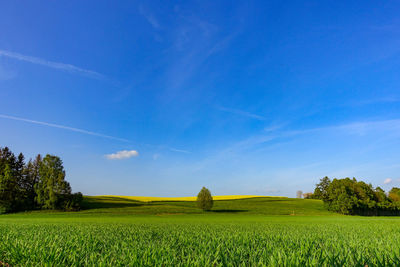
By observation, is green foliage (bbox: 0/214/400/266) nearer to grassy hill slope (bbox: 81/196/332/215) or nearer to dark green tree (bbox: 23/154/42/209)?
grassy hill slope (bbox: 81/196/332/215)

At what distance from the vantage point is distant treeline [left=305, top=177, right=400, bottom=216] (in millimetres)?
80125

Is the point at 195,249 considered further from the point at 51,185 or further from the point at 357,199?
the point at 357,199

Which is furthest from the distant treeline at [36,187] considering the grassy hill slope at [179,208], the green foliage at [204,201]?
the green foliage at [204,201]

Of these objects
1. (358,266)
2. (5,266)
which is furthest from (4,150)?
(358,266)

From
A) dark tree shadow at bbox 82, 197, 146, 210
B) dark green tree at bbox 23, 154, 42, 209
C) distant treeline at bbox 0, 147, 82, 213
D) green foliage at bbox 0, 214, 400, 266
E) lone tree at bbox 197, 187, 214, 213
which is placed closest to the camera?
green foliage at bbox 0, 214, 400, 266

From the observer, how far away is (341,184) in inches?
3344

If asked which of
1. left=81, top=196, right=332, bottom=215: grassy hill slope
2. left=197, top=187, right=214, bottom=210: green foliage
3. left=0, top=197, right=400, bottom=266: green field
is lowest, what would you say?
left=81, top=196, right=332, bottom=215: grassy hill slope

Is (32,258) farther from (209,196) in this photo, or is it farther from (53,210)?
(209,196)

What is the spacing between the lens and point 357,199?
80.1 meters

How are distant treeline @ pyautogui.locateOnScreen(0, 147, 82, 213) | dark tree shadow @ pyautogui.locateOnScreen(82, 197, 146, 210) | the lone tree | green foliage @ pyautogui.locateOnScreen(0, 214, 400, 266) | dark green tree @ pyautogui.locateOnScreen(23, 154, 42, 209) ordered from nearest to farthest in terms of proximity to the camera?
1. green foliage @ pyautogui.locateOnScreen(0, 214, 400, 266)
2. distant treeline @ pyautogui.locateOnScreen(0, 147, 82, 213)
3. dark green tree @ pyautogui.locateOnScreen(23, 154, 42, 209)
4. dark tree shadow @ pyautogui.locateOnScreen(82, 197, 146, 210)
5. the lone tree

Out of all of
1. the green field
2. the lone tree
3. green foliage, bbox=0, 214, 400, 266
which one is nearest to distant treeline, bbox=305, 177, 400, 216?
the lone tree

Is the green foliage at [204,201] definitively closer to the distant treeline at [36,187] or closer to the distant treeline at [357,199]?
the distant treeline at [36,187]

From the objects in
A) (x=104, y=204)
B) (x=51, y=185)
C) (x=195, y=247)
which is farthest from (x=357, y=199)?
(x=51, y=185)

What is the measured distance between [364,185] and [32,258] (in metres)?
107
